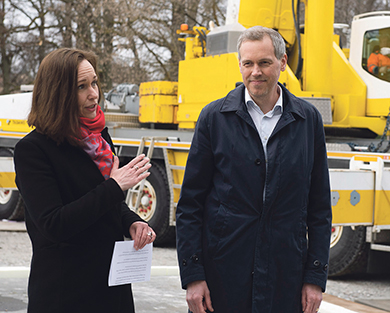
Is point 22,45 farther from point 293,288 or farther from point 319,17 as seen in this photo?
point 293,288

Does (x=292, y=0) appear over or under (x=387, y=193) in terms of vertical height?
over

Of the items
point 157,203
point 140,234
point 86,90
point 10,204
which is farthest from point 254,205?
point 10,204

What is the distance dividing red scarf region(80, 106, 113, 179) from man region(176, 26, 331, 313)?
34 centimetres

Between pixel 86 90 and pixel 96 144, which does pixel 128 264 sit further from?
pixel 86 90

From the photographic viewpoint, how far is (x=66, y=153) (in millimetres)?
2680

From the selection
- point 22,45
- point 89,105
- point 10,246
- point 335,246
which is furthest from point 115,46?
point 89,105

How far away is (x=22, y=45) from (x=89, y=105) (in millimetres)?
26054

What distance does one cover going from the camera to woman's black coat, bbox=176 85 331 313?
2684mm

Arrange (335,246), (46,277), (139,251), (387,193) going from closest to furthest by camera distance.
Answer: (46,277) → (139,251) → (387,193) → (335,246)

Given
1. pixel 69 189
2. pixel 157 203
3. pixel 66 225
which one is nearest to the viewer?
pixel 66 225

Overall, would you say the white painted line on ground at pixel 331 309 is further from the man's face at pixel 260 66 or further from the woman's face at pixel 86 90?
the woman's face at pixel 86 90

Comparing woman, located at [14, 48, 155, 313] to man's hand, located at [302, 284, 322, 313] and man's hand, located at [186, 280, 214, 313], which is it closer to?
man's hand, located at [186, 280, 214, 313]

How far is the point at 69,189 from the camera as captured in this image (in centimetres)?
266

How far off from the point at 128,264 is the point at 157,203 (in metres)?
6.74
